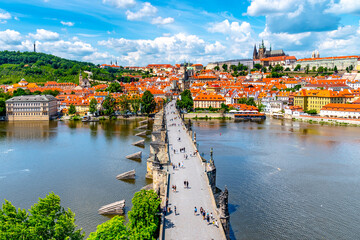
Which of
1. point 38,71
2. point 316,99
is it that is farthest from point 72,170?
point 38,71

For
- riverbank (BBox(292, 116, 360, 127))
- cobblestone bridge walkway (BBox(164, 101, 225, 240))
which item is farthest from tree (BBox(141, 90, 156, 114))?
cobblestone bridge walkway (BBox(164, 101, 225, 240))

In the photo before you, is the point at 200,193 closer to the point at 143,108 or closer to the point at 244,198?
the point at 244,198

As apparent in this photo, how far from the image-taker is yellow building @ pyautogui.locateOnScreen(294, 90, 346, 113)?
7581 centimetres

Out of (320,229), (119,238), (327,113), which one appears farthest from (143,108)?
(119,238)

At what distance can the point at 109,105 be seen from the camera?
73.2 metres

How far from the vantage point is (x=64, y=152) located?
1405 inches

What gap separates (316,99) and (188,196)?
69.5m

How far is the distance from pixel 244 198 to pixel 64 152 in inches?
865

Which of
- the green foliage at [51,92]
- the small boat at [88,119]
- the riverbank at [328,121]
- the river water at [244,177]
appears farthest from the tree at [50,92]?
the riverbank at [328,121]

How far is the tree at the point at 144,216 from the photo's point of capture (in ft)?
42.5

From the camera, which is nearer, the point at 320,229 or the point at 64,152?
the point at 320,229

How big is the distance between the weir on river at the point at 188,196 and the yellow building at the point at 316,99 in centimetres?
5949

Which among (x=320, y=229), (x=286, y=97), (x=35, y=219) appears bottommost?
(x=320, y=229)

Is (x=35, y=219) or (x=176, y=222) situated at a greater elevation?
(x=35, y=219)
